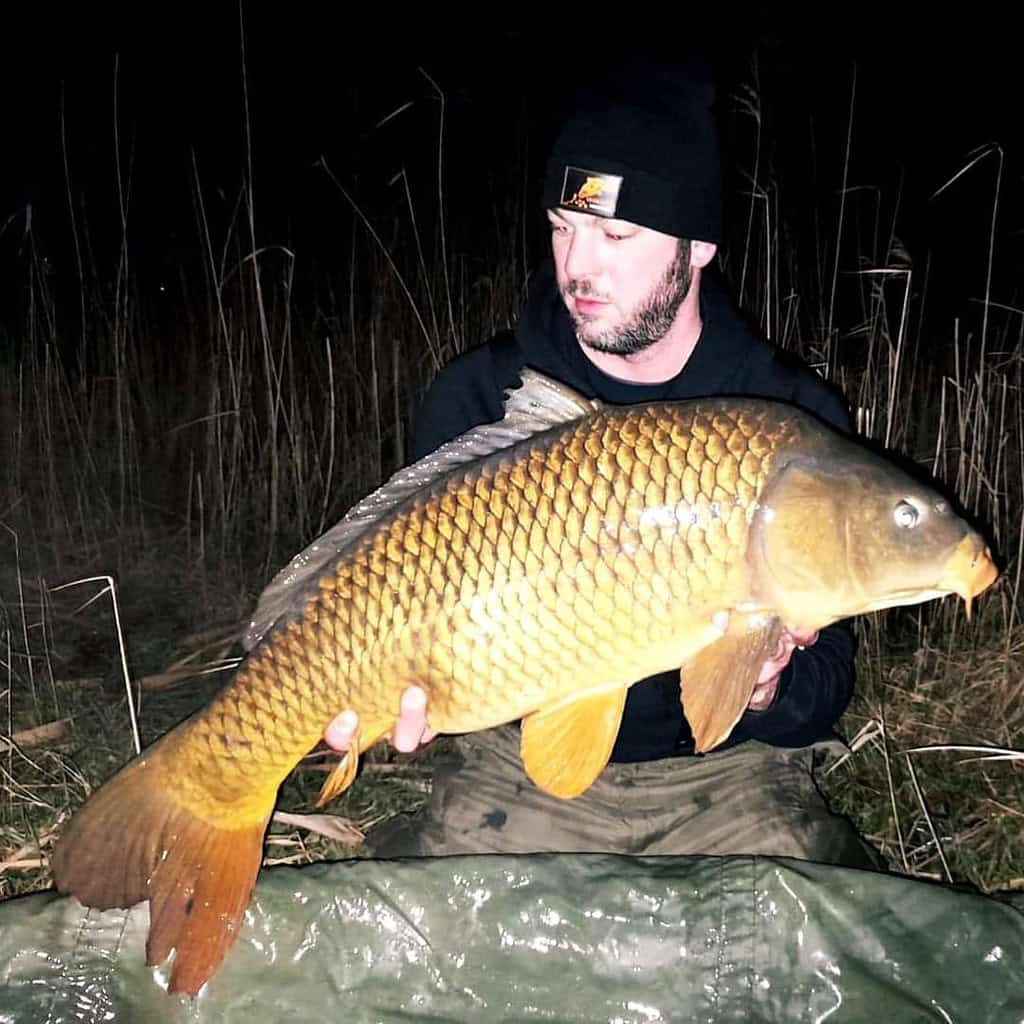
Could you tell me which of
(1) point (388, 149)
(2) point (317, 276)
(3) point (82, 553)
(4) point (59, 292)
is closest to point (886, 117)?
(1) point (388, 149)

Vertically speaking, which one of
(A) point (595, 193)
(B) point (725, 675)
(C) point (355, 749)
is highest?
(A) point (595, 193)

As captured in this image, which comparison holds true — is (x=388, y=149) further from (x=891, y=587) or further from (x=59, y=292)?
(x=891, y=587)

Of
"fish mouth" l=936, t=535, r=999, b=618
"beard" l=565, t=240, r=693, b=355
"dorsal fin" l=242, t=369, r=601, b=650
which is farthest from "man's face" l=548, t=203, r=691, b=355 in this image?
"fish mouth" l=936, t=535, r=999, b=618

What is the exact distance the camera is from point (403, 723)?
1471mm

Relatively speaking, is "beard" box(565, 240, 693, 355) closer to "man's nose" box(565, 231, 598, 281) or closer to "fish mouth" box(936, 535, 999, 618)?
"man's nose" box(565, 231, 598, 281)

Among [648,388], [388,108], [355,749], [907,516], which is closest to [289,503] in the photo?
[648,388]

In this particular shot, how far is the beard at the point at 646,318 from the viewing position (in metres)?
1.80

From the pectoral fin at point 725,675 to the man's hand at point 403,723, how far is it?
1.01 feet

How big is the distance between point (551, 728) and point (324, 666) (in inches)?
10.9

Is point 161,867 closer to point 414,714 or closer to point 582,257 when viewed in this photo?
point 414,714

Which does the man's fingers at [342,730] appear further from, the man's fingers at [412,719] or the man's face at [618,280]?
the man's face at [618,280]

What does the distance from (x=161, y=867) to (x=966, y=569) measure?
1.00 meters

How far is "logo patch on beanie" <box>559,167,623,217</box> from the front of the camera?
1.76m

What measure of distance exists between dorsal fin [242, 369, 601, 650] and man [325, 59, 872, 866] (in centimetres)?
39
